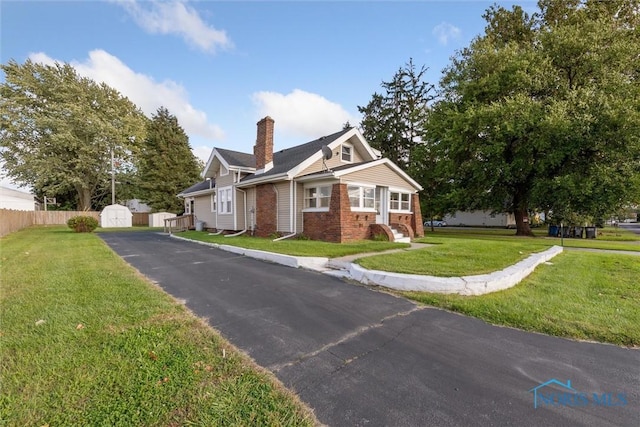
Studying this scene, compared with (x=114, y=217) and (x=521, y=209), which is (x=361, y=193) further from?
(x=114, y=217)

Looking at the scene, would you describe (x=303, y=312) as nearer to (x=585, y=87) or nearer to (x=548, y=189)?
(x=548, y=189)

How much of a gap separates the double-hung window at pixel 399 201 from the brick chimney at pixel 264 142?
272 inches

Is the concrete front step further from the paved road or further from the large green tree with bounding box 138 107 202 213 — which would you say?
the large green tree with bounding box 138 107 202 213

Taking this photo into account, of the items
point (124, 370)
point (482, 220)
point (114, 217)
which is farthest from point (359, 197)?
point (482, 220)

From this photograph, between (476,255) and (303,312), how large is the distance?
6.45m

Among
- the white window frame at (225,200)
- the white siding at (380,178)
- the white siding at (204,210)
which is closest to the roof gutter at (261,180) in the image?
the white window frame at (225,200)

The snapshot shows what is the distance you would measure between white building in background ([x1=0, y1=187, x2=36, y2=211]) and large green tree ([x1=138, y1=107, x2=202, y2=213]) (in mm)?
10800

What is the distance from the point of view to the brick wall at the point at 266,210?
14.1 meters

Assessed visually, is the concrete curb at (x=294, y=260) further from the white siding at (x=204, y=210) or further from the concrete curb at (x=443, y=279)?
the white siding at (x=204, y=210)

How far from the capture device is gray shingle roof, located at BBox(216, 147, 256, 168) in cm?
1673

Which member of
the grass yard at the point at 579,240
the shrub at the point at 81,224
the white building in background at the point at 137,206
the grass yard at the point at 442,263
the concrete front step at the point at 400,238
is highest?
the white building in background at the point at 137,206

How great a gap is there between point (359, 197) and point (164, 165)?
31811 millimetres

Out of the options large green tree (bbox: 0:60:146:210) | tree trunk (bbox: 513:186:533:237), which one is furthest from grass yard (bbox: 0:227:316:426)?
large green tree (bbox: 0:60:146:210)

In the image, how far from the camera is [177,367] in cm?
268
